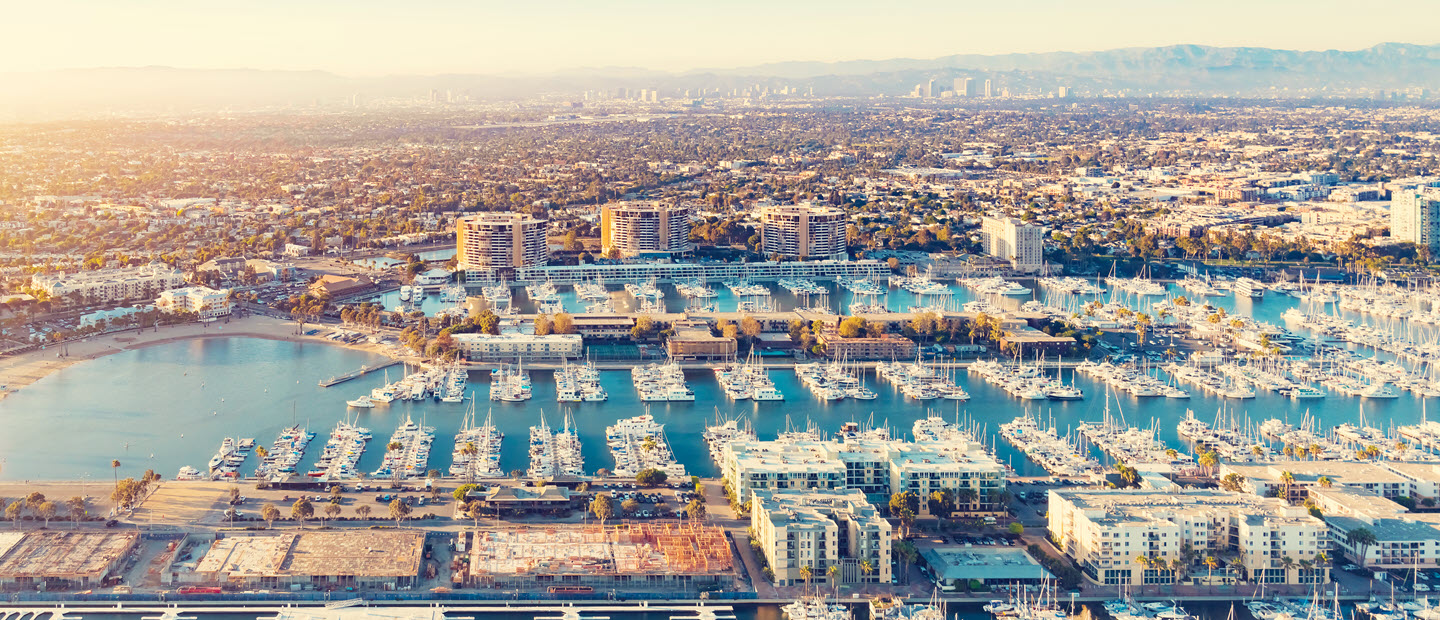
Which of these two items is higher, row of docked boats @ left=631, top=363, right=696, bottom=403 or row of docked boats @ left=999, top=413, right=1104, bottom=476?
row of docked boats @ left=631, top=363, right=696, bottom=403

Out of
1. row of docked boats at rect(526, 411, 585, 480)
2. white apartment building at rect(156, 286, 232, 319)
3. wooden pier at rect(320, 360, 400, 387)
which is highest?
white apartment building at rect(156, 286, 232, 319)

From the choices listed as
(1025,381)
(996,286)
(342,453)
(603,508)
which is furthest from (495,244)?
(603,508)

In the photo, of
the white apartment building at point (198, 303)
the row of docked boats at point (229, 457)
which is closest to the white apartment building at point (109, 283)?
the white apartment building at point (198, 303)

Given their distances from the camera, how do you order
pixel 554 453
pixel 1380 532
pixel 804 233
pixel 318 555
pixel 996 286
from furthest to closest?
pixel 804 233 < pixel 996 286 < pixel 554 453 < pixel 1380 532 < pixel 318 555

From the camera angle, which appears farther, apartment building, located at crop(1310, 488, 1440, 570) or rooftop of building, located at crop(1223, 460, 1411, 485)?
rooftop of building, located at crop(1223, 460, 1411, 485)

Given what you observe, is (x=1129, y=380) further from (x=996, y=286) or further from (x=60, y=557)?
(x=60, y=557)

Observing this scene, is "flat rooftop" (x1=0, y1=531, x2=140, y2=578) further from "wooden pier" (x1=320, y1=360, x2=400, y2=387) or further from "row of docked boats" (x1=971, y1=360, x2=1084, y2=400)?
"row of docked boats" (x1=971, y1=360, x2=1084, y2=400)

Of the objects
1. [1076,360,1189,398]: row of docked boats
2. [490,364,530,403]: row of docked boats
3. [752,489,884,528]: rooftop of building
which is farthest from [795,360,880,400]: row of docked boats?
[752,489,884,528]: rooftop of building

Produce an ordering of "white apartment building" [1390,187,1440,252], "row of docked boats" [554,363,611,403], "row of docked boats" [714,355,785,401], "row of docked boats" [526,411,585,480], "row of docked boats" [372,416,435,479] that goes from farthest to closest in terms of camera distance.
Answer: "white apartment building" [1390,187,1440,252]
"row of docked boats" [714,355,785,401]
"row of docked boats" [554,363,611,403]
"row of docked boats" [372,416,435,479]
"row of docked boats" [526,411,585,480]
